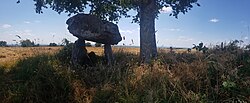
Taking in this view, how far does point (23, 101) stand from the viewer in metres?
8.77

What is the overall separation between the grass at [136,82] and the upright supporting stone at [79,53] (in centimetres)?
188

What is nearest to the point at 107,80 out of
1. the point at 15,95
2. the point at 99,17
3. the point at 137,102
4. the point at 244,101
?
the point at 137,102

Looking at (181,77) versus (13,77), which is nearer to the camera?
(181,77)

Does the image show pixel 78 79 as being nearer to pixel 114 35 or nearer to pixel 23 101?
pixel 23 101

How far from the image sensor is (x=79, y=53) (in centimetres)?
1273

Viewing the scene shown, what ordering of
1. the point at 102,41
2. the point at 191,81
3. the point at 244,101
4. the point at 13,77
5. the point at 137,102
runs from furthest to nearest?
the point at 102,41, the point at 13,77, the point at 191,81, the point at 137,102, the point at 244,101

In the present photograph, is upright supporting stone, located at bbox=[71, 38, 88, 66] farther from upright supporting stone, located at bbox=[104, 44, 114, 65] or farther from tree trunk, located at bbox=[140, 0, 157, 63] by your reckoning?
tree trunk, located at bbox=[140, 0, 157, 63]

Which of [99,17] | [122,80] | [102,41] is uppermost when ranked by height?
[99,17]

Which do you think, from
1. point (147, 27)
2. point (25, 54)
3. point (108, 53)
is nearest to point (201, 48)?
point (147, 27)

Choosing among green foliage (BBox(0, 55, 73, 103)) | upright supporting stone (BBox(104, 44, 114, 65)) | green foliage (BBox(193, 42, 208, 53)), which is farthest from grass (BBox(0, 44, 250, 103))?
upright supporting stone (BBox(104, 44, 114, 65))

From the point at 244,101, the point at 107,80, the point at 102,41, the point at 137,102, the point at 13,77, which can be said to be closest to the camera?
the point at 244,101

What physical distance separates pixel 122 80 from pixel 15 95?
3.06 meters

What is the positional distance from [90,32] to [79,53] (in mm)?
972

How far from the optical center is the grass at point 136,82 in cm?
736
